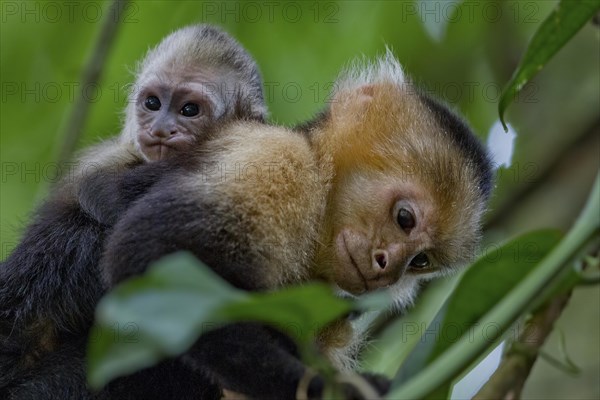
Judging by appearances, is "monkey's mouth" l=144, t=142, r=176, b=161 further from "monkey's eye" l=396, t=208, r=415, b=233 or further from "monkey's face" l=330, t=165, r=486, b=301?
"monkey's eye" l=396, t=208, r=415, b=233

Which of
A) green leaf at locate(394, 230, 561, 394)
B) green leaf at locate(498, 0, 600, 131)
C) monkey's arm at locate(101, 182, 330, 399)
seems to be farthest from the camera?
monkey's arm at locate(101, 182, 330, 399)

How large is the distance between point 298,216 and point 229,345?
0.79 m

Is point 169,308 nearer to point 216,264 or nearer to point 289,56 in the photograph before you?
point 216,264

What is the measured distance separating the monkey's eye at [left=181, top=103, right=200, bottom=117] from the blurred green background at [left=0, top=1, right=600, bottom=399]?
35.4 inches

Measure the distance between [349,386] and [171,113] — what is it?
8.69ft

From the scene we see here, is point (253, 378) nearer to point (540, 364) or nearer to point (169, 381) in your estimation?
point (169, 381)

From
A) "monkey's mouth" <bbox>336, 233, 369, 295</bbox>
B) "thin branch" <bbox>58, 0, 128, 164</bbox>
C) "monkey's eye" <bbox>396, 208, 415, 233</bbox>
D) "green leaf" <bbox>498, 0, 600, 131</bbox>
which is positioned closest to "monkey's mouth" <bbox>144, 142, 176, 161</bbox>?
"thin branch" <bbox>58, 0, 128, 164</bbox>

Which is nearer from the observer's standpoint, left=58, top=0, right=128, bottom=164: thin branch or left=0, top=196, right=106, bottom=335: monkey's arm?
left=0, top=196, right=106, bottom=335: monkey's arm

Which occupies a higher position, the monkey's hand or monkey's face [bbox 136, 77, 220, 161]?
the monkey's hand

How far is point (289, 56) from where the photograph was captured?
19.0 feet

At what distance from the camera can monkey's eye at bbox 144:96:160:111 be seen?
4683 millimetres

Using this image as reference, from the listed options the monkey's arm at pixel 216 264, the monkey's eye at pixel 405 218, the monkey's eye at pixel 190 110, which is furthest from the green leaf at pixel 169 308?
the monkey's eye at pixel 190 110

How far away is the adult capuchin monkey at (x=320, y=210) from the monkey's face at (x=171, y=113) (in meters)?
0.71

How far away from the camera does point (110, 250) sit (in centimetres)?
293
